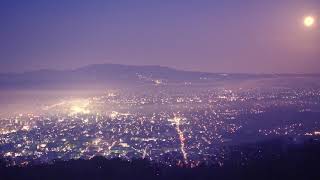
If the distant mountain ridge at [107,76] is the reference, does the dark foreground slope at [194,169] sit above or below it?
below

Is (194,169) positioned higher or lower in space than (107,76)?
lower

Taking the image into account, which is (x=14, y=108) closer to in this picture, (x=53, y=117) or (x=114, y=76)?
(x=53, y=117)

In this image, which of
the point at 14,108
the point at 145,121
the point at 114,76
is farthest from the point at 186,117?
the point at 114,76

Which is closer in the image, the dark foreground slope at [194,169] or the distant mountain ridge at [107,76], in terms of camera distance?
the dark foreground slope at [194,169]

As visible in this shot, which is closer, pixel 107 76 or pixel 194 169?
pixel 194 169
